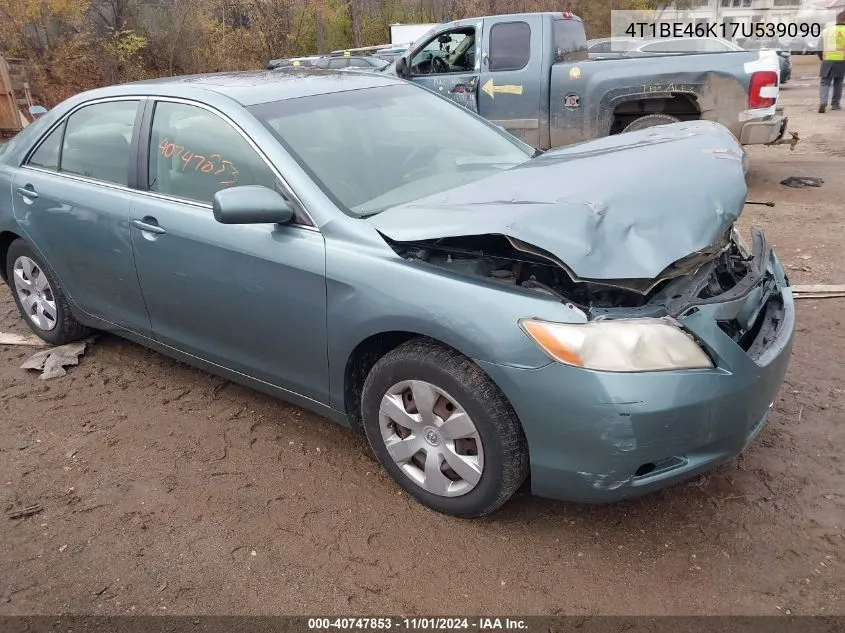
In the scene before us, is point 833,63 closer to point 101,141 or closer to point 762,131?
point 762,131

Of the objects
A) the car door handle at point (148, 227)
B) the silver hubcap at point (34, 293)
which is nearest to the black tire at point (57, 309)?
the silver hubcap at point (34, 293)

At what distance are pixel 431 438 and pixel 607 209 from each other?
1.10m

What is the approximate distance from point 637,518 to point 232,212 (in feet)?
6.69

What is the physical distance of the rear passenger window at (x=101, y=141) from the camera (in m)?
3.75

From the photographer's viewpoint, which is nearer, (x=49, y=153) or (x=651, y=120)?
(x=49, y=153)

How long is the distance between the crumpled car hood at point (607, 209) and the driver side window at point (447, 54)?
593 centimetres

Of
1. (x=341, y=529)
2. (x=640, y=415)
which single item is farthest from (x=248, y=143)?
(x=640, y=415)

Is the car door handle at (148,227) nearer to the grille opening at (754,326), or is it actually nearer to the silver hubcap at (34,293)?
the silver hubcap at (34,293)

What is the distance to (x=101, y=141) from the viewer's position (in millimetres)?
3926

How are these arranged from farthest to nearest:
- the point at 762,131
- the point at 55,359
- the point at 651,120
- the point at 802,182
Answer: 1. the point at 802,182
2. the point at 651,120
3. the point at 762,131
4. the point at 55,359

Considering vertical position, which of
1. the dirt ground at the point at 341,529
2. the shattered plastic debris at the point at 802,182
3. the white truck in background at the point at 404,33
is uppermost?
the white truck in background at the point at 404,33

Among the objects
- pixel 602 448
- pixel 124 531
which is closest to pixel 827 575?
pixel 602 448

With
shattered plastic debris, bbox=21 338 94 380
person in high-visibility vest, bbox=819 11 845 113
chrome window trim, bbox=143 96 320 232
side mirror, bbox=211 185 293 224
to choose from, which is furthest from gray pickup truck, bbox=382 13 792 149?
person in high-visibility vest, bbox=819 11 845 113

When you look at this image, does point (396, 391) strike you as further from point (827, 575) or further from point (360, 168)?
point (827, 575)
